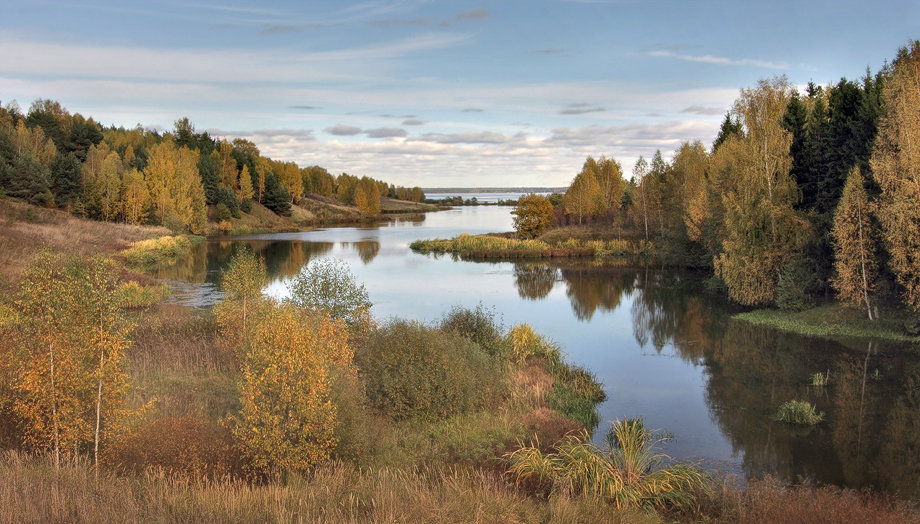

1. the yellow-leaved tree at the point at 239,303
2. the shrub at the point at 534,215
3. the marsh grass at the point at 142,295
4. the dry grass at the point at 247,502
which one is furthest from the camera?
the shrub at the point at 534,215

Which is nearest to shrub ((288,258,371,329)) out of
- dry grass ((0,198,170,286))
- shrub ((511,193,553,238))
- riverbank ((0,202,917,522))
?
riverbank ((0,202,917,522))

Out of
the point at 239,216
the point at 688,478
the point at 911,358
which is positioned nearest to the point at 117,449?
the point at 688,478

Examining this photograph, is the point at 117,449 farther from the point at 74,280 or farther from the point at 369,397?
the point at 369,397

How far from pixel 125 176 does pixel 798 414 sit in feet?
210

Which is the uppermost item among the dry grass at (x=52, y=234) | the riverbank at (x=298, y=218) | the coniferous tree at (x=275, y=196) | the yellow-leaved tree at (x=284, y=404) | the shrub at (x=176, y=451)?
the coniferous tree at (x=275, y=196)

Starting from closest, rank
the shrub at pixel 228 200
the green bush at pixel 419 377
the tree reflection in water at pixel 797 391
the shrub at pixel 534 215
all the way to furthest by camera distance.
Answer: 1. the tree reflection in water at pixel 797 391
2. the green bush at pixel 419 377
3. the shrub at pixel 534 215
4. the shrub at pixel 228 200

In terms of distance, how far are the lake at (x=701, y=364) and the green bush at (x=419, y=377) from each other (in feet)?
11.1

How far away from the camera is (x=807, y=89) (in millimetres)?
46688

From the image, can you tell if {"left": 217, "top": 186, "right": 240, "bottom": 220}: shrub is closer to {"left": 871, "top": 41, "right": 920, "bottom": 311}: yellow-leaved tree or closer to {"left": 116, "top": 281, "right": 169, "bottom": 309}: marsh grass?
{"left": 116, "top": 281, "right": 169, "bottom": 309}: marsh grass

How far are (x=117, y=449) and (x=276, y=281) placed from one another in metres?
28.0

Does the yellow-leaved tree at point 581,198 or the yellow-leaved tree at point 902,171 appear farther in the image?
the yellow-leaved tree at point 581,198

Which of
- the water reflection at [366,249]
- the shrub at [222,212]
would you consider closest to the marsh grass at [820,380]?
the water reflection at [366,249]

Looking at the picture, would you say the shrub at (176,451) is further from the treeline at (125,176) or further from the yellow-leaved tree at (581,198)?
the yellow-leaved tree at (581,198)

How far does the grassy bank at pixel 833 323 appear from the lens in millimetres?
22547
